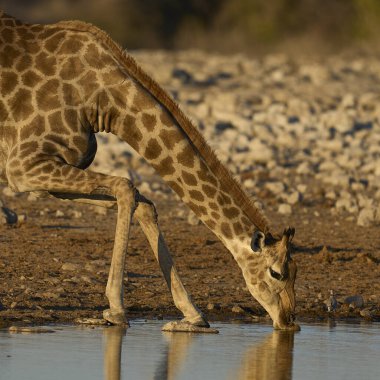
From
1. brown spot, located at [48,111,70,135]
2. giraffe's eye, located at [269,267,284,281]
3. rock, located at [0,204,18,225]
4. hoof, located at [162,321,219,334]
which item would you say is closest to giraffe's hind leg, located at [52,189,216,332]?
hoof, located at [162,321,219,334]

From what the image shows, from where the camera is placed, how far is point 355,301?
11.8 m

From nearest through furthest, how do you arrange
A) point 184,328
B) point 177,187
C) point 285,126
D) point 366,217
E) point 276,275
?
point 184,328 → point 276,275 → point 177,187 → point 366,217 → point 285,126

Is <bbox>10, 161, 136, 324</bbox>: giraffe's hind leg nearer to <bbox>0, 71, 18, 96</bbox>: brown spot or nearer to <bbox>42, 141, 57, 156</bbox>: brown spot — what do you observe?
<bbox>42, 141, 57, 156</bbox>: brown spot

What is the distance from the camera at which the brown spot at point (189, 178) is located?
10.9 metres

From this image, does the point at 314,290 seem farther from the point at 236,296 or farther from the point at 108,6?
the point at 108,6

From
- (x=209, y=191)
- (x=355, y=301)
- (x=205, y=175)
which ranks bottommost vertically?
(x=355, y=301)

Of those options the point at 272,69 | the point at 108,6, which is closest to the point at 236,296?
the point at 272,69

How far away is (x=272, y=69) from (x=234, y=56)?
2798 millimetres

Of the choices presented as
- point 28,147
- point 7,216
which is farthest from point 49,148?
point 7,216

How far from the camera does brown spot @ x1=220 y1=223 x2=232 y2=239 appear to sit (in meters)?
10.9

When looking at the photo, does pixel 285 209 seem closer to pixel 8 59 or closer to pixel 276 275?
pixel 276 275

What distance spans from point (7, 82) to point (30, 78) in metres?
0.17

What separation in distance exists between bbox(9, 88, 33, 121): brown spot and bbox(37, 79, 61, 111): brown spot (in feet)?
0.25

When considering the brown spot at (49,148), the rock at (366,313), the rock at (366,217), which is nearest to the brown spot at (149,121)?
the brown spot at (49,148)
